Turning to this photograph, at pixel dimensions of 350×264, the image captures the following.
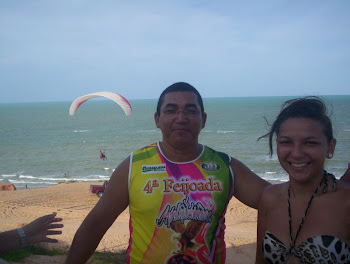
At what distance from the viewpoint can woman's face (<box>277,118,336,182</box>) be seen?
1896 mm

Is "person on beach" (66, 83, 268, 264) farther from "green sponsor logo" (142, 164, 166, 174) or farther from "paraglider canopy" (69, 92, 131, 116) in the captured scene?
"paraglider canopy" (69, 92, 131, 116)

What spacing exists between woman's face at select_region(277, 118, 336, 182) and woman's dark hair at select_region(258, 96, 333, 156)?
0.11 ft

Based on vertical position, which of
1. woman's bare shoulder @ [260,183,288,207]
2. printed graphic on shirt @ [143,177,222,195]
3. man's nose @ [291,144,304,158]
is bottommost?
woman's bare shoulder @ [260,183,288,207]

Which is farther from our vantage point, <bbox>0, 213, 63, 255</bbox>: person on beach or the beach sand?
the beach sand

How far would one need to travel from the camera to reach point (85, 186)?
1908 cm

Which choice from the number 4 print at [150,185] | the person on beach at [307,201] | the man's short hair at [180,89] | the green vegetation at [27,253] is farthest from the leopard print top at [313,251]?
the green vegetation at [27,253]

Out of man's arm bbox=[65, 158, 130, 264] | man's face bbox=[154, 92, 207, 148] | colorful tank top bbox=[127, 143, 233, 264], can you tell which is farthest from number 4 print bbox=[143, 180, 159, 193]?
man's face bbox=[154, 92, 207, 148]

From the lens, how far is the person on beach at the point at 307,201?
5.95 ft

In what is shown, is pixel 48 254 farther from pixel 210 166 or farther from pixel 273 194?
pixel 273 194

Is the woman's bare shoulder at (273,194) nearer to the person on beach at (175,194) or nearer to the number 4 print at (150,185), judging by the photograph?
the person on beach at (175,194)

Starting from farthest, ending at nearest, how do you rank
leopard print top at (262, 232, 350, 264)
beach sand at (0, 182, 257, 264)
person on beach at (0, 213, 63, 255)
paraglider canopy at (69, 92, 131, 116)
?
paraglider canopy at (69, 92, 131, 116) < beach sand at (0, 182, 257, 264) < person on beach at (0, 213, 63, 255) < leopard print top at (262, 232, 350, 264)

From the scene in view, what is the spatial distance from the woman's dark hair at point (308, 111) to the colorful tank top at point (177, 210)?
54 centimetres

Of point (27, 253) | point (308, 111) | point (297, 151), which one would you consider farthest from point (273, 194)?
point (27, 253)

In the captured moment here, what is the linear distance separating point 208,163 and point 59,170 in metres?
28.0
